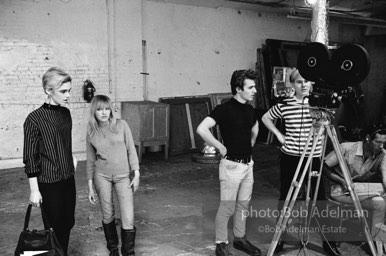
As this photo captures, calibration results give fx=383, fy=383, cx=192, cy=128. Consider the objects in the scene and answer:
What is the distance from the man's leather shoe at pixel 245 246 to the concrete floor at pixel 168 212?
0.05 metres

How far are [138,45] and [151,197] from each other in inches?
135

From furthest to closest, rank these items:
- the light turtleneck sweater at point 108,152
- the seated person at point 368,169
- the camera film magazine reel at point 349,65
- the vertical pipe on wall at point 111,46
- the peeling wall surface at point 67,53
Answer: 1. the vertical pipe on wall at point 111,46
2. the peeling wall surface at point 67,53
3. the seated person at point 368,169
4. the light turtleneck sweater at point 108,152
5. the camera film magazine reel at point 349,65

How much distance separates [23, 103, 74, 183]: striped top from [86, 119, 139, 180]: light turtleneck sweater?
366 millimetres

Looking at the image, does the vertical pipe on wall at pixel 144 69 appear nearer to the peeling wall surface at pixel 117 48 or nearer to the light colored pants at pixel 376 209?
the peeling wall surface at pixel 117 48

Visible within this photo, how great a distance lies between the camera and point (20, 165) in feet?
21.0

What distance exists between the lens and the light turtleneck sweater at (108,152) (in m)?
2.96

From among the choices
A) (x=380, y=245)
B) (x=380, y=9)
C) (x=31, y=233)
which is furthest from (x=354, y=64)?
(x=380, y=9)

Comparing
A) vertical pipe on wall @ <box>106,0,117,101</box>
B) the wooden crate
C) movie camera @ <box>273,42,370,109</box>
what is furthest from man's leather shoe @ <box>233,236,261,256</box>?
vertical pipe on wall @ <box>106,0,117,101</box>

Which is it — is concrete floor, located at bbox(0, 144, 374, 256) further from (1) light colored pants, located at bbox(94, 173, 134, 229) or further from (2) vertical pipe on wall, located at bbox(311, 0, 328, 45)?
(2) vertical pipe on wall, located at bbox(311, 0, 328, 45)

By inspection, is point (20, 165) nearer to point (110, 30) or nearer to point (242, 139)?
point (110, 30)

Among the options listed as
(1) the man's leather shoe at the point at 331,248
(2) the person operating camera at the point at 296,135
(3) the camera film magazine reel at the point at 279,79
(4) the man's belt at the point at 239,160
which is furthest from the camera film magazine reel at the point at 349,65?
(3) the camera film magazine reel at the point at 279,79

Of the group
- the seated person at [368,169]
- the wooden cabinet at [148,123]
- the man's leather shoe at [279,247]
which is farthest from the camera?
the wooden cabinet at [148,123]

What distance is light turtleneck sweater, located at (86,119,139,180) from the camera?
296 centimetres

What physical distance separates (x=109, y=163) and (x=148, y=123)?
12.5 feet
